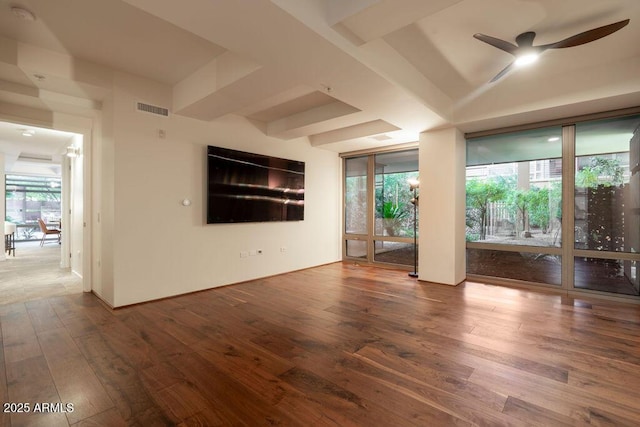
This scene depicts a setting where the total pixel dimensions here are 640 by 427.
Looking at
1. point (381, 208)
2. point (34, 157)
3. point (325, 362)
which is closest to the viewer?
point (325, 362)

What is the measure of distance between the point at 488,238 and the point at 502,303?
4.82 feet

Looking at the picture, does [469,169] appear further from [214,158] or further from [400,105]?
[214,158]

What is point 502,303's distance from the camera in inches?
150

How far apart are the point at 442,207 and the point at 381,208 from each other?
1.81 metres

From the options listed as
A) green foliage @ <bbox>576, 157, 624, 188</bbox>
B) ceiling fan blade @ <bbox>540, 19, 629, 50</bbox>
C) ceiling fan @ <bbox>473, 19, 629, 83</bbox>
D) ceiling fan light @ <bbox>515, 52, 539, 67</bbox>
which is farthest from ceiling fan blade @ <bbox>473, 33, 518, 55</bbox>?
green foliage @ <bbox>576, 157, 624, 188</bbox>

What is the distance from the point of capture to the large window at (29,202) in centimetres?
1133

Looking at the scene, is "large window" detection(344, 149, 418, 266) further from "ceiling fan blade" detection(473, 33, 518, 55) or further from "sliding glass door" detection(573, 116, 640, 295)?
"ceiling fan blade" detection(473, 33, 518, 55)

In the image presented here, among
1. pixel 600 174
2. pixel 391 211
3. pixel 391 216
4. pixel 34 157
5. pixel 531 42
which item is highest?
pixel 531 42

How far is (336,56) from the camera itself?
249 cm

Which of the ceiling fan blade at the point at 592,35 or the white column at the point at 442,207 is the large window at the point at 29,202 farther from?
the ceiling fan blade at the point at 592,35

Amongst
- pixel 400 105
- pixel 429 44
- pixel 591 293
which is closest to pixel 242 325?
pixel 400 105

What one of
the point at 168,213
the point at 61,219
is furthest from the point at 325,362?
the point at 61,219

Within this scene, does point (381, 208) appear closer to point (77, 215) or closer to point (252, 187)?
point (252, 187)

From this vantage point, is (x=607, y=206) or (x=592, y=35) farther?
(x=607, y=206)
